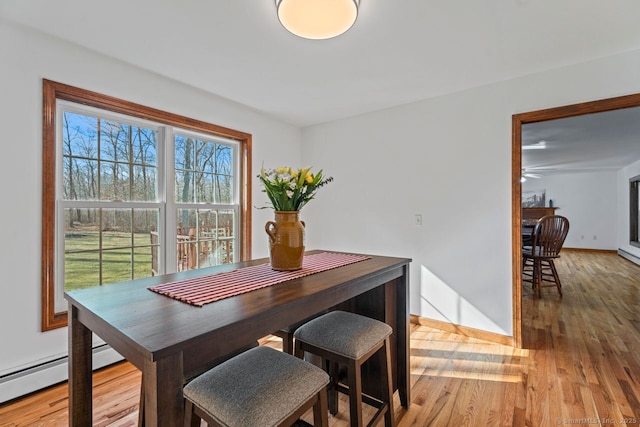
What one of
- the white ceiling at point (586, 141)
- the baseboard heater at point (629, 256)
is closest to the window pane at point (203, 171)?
the white ceiling at point (586, 141)

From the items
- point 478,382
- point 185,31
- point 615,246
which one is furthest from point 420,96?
point 615,246

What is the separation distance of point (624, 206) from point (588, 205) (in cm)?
78

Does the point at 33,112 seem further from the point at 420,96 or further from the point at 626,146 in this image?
the point at 626,146

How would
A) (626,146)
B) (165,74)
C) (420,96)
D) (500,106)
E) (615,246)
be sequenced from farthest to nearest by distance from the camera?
1. (615,246)
2. (626,146)
3. (420,96)
4. (500,106)
5. (165,74)

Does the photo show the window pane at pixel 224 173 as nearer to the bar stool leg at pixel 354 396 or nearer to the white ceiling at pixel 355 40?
the white ceiling at pixel 355 40

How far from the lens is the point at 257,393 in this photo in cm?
99

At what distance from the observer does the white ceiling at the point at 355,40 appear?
5.60 ft

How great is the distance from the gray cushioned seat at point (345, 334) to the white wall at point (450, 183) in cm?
166

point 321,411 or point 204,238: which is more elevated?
point 204,238

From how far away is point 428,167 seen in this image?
121 inches

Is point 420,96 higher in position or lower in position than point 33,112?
higher

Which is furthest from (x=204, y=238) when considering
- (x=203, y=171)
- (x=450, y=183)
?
(x=450, y=183)

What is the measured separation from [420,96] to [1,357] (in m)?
3.72

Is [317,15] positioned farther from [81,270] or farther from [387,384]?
[81,270]
